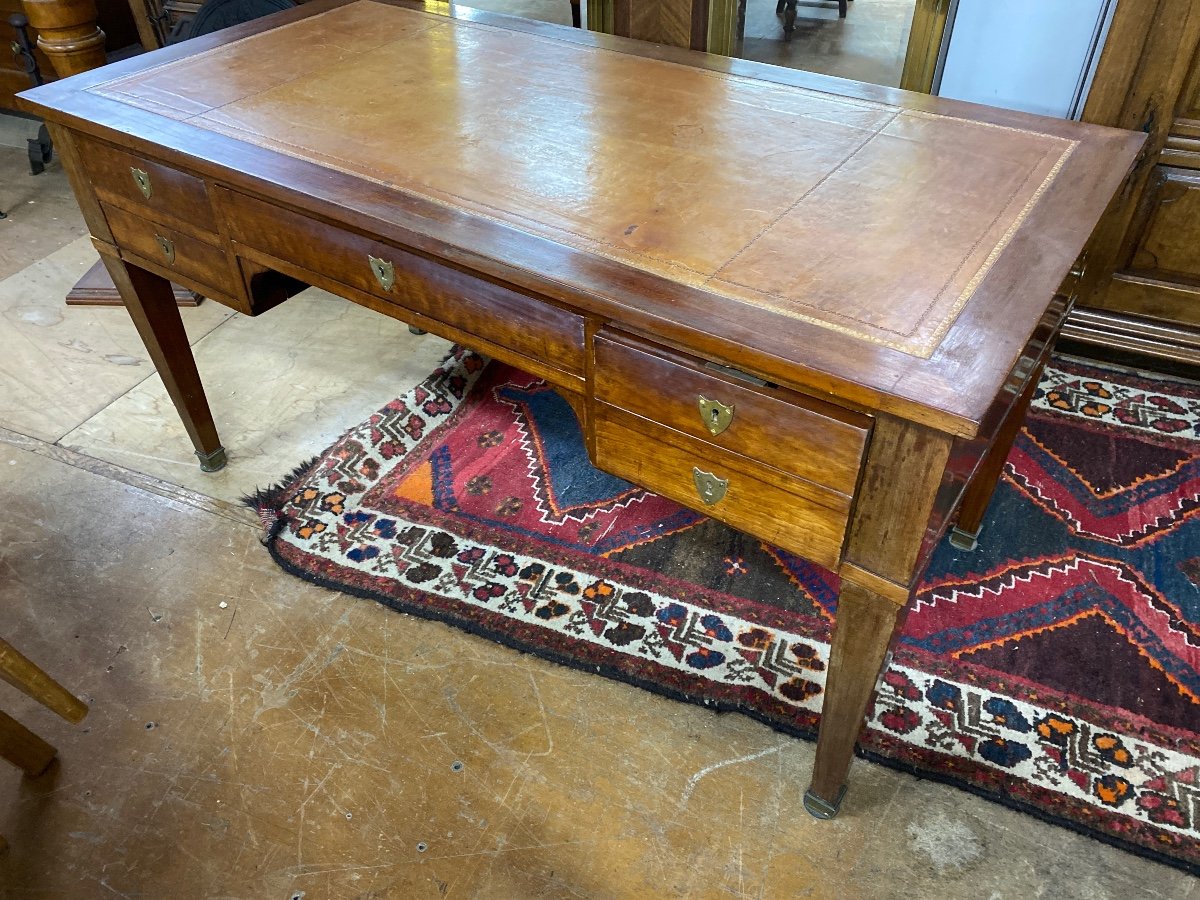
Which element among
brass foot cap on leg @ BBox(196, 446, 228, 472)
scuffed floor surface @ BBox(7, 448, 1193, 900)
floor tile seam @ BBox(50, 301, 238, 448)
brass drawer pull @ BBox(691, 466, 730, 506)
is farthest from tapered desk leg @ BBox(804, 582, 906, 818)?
floor tile seam @ BBox(50, 301, 238, 448)

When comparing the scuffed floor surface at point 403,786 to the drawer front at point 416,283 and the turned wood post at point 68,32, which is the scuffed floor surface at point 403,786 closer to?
the drawer front at point 416,283

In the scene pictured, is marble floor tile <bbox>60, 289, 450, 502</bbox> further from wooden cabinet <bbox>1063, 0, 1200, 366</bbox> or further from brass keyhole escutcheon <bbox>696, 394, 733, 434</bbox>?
wooden cabinet <bbox>1063, 0, 1200, 366</bbox>

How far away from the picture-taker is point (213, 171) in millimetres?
1539

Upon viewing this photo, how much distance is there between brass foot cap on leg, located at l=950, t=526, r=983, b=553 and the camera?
2014mm

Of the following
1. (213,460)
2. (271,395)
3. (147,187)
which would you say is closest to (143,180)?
(147,187)

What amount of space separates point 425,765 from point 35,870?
26.7 inches

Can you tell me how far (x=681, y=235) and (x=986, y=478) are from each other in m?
0.97

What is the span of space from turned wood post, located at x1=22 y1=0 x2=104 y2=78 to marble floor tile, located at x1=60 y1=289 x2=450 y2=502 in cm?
85

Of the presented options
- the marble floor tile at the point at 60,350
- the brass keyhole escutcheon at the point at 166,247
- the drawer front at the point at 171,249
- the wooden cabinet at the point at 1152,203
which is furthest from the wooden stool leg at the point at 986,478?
the marble floor tile at the point at 60,350

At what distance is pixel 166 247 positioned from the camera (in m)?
1.82

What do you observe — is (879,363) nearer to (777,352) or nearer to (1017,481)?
(777,352)

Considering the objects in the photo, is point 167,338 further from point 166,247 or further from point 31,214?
point 31,214

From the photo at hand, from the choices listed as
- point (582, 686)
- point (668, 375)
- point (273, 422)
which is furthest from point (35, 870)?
point (668, 375)

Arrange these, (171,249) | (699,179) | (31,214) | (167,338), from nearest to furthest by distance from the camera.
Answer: (699,179)
(171,249)
(167,338)
(31,214)
